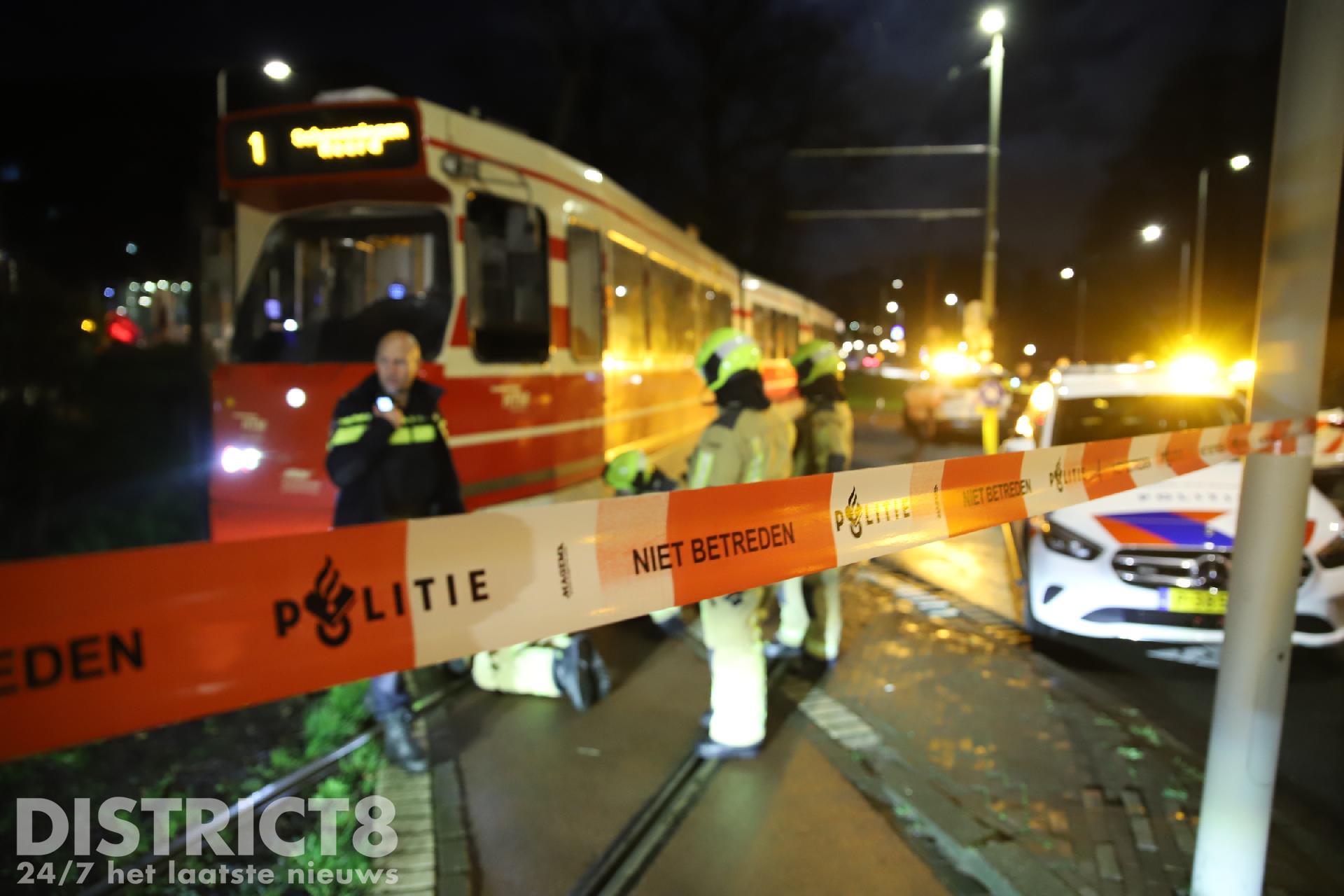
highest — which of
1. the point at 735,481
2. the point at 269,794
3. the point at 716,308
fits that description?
the point at 716,308

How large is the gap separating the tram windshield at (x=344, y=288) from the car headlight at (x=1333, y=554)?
18.6ft

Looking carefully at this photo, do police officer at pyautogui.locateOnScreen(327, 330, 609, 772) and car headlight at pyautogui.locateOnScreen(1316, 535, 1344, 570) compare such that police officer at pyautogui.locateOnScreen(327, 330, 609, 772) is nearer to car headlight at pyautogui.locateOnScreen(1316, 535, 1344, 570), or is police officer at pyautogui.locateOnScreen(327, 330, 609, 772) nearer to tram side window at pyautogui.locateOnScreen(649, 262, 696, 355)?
car headlight at pyautogui.locateOnScreen(1316, 535, 1344, 570)

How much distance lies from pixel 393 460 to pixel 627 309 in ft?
15.0

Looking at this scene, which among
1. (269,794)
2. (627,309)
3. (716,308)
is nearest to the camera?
(269,794)

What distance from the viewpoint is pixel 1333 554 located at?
17.9 feet

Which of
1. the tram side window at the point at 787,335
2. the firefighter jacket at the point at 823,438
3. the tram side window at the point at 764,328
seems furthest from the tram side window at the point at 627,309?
the tram side window at the point at 787,335

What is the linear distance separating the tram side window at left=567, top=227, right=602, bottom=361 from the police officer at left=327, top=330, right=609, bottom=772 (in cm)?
287

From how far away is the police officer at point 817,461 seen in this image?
584 centimetres

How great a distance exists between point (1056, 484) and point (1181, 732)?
249 cm

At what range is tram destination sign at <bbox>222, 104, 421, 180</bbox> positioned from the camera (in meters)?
5.66

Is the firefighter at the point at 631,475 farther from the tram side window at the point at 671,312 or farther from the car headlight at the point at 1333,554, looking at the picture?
the tram side window at the point at 671,312

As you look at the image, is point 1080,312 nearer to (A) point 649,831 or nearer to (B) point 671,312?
(B) point 671,312

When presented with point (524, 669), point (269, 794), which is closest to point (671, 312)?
point (524, 669)

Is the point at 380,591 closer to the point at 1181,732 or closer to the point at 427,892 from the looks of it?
the point at 427,892
